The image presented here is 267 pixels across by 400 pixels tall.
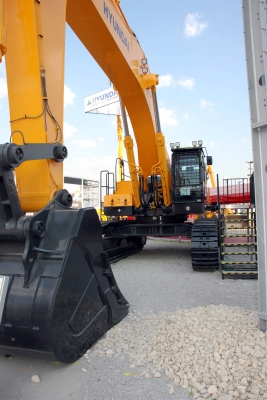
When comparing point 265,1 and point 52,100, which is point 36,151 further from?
point 265,1

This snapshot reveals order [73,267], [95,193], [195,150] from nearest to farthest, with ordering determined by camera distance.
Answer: [73,267], [195,150], [95,193]

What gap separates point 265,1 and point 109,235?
6.92 meters

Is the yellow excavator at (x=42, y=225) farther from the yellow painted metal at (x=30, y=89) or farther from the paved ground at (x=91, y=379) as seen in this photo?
the paved ground at (x=91, y=379)

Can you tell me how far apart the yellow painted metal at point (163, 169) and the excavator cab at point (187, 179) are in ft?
0.61

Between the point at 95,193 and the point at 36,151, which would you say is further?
the point at 95,193

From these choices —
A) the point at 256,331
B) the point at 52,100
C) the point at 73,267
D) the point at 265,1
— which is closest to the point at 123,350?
the point at 73,267

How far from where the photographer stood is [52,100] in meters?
3.48

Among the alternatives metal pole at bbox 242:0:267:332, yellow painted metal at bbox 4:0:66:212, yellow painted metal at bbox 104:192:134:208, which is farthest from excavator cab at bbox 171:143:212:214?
yellow painted metal at bbox 4:0:66:212

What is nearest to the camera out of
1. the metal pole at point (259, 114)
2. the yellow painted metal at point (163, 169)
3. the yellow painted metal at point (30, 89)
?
the yellow painted metal at point (30, 89)

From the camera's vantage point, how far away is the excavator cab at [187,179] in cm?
866

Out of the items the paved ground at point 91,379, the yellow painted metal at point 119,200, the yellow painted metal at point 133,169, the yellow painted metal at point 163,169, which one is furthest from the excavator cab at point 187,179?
the paved ground at point 91,379

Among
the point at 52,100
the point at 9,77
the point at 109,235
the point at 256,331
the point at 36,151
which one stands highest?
the point at 9,77

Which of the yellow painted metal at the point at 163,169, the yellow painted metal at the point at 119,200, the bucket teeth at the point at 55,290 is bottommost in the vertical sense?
the bucket teeth at the point at 55,290

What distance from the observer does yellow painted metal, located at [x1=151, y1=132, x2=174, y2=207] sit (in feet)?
28.1
